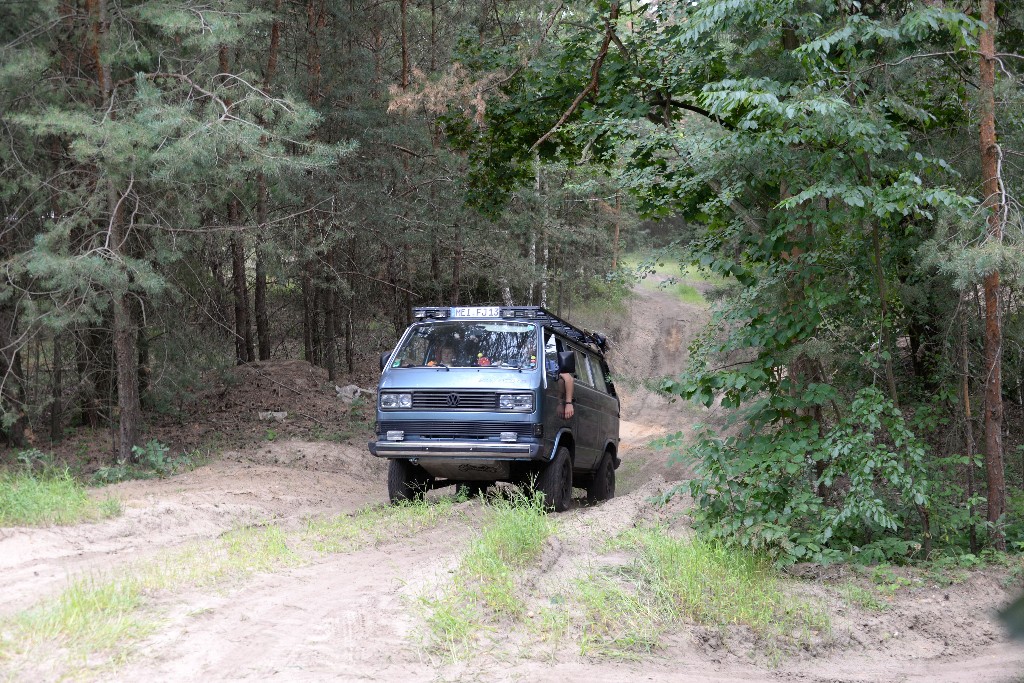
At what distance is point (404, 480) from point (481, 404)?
146cm

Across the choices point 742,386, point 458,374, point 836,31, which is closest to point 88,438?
point 458,374

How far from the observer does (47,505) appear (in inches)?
355

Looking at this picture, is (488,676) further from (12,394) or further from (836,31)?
(12,394)

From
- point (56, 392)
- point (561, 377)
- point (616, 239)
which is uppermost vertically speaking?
point (616, 239)

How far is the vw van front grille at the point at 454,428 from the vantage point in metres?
9.86

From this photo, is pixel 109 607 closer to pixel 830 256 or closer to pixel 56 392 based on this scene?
pixel 830 256

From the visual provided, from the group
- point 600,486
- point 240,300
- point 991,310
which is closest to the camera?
point 991,310

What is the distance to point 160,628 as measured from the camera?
17.9 ft

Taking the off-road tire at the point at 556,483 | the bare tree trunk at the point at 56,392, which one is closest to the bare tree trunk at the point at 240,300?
the bare tree trunk at the point at 56,392

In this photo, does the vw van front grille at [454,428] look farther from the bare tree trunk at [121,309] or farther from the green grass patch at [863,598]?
the bare tree trunk at [121,309]

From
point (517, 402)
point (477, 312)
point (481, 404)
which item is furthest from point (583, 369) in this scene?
point (481, 404)

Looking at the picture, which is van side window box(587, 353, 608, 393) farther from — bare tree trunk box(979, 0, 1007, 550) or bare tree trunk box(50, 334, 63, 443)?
bare tree trunk box(50, 334, 63, 443)

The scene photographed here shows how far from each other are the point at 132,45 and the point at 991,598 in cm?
1262

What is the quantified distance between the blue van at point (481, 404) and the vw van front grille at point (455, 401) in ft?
0.04
